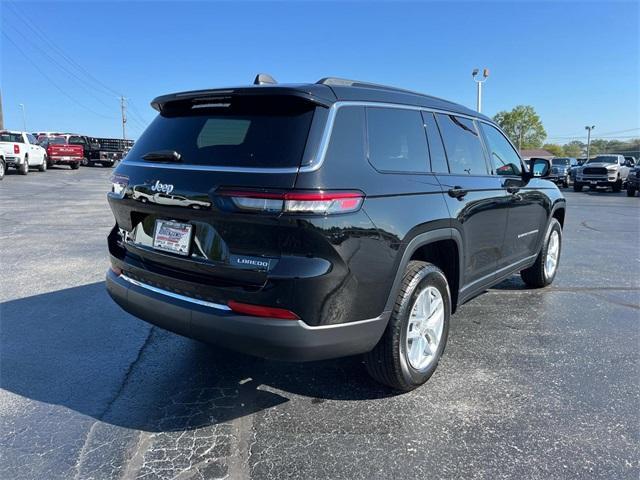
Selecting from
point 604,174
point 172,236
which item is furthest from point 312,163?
point 604,174

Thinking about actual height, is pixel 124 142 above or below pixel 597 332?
above

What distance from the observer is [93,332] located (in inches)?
164

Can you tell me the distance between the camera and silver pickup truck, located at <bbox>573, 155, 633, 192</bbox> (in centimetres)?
2517

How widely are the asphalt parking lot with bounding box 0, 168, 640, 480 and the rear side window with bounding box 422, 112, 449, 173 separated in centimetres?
149

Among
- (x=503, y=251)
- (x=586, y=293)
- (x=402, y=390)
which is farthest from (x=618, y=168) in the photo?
(x=402, y=390)

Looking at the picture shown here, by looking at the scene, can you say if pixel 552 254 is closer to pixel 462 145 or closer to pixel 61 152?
pixel 462 145

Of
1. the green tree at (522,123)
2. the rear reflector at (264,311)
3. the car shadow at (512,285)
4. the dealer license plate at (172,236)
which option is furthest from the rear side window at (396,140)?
the green tree at (522,123)

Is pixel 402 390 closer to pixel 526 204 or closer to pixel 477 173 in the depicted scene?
pixel 477 173

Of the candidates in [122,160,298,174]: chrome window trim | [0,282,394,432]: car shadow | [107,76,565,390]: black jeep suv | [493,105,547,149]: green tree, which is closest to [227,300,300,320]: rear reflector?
[107,76,565,390]: black jeep suv

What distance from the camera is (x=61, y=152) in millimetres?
29312

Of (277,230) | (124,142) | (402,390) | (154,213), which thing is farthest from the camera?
(124,142)

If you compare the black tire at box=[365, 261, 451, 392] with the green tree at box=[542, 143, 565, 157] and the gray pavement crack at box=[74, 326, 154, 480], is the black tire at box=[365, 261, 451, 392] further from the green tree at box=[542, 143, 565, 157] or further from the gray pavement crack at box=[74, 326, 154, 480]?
the green tree at box=[542, 143, 565, 157]

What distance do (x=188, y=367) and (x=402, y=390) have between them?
1.55 meters

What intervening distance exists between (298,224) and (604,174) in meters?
27.3
